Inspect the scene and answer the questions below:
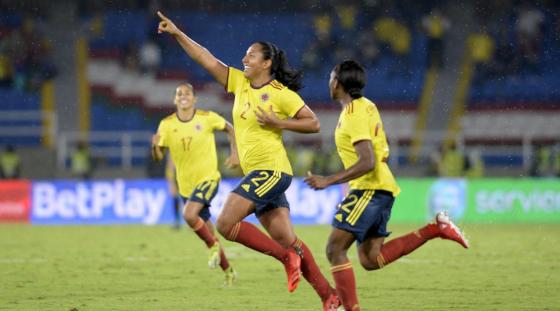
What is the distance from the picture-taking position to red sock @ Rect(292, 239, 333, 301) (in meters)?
8.98

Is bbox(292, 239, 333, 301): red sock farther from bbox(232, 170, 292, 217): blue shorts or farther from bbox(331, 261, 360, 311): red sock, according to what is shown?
bbox(331, 261, 360, 311): red sock

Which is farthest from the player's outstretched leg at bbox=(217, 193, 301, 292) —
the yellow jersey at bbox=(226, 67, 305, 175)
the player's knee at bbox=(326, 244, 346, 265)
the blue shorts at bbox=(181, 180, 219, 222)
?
the blue shorts at bbox=(181, 180, 219, 222)

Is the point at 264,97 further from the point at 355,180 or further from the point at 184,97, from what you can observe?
the point at 184,97

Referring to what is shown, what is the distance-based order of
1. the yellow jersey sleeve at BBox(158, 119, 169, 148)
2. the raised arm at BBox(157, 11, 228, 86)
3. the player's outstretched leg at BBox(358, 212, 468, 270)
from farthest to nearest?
1. the yellow jersey sleeve at BBox(158, 119, 169, 148)
2. the raised arm at BBox(157, 11, 228, 86)
3. the player's outstretched leg at BBox(358, 212, 468, 270)

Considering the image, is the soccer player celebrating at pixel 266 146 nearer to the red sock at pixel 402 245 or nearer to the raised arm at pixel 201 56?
the raised arm at pixel 201 56

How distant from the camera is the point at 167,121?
13844 millimetres

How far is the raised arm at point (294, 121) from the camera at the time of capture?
8.97 m

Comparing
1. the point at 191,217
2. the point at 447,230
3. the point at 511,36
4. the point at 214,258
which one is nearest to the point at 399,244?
the point at 447,230

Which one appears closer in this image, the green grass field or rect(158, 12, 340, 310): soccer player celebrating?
rect(158, 12, 340, 310): soccer player celebrating

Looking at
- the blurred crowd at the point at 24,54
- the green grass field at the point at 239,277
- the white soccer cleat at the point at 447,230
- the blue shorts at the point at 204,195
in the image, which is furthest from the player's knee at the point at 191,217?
the blurred crowd at the point at 24,54

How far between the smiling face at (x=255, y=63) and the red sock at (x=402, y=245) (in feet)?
6.27

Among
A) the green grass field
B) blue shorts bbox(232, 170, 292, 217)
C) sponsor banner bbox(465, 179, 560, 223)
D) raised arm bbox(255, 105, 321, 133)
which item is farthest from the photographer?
sponsor banner bbox(465, 179, 560, 223)

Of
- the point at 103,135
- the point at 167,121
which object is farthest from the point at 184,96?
the point at 103,135

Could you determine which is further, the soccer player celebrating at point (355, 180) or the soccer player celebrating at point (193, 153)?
the soccer player celebrating at point (193, 153)
